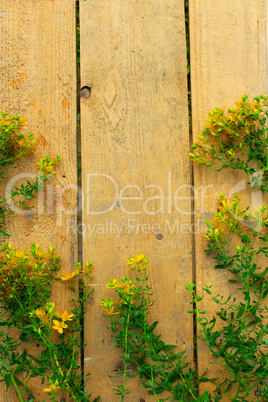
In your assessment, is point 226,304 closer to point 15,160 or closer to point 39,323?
point 39,323

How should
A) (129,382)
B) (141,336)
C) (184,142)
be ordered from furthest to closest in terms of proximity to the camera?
(184,142), (129,382), (141,336)

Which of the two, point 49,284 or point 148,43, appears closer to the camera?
point 49,284

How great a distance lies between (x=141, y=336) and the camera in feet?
4.27

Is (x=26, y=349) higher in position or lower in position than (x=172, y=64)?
lower

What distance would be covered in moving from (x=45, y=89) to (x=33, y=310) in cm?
91

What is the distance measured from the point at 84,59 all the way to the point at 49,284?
3.14 feet

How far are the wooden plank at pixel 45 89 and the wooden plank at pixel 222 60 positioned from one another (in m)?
0.53

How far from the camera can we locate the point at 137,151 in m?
1.50

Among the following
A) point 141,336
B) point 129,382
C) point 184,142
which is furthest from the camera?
point 184,142

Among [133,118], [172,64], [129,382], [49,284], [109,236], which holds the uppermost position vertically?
[172,64]

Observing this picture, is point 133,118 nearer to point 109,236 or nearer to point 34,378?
point 109,236

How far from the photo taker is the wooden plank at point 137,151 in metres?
1.46

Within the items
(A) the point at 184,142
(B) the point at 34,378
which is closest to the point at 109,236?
(A) the point at 184,142

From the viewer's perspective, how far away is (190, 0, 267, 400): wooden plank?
4.95 feet
